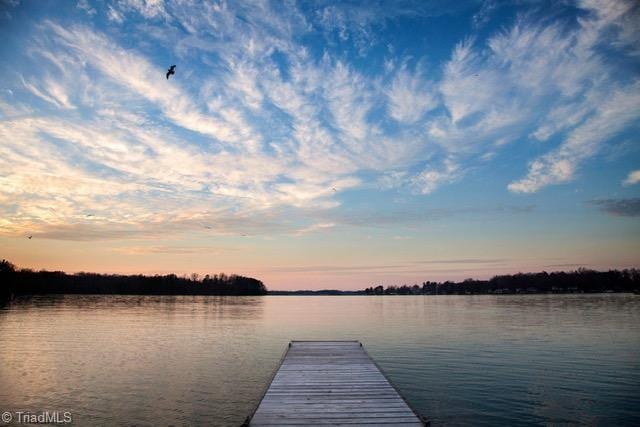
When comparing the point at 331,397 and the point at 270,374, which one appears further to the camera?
the point at 270,374

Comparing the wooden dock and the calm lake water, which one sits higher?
the wooden dock

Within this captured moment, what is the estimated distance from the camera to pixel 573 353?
30.8 m

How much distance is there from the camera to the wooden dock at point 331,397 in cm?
1258

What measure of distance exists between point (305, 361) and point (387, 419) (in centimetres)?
1114

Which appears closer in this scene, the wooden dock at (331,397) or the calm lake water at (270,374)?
the wooden dock at (331,397)

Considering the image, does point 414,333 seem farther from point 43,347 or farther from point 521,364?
point 43,347

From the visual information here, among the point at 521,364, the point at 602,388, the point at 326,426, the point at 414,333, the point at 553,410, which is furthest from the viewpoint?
the point at 414,333

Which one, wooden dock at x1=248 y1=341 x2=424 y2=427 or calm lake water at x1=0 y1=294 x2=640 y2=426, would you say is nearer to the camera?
wooden dock at x1=248 y1=341 x2=424 y2=427

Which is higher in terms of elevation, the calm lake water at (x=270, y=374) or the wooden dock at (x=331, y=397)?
the wooden dock at (x=331, y=397)

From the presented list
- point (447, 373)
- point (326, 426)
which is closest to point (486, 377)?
point (447, 373)

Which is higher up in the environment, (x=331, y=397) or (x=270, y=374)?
(x=331, y=397)

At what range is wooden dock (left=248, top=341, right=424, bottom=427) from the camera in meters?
12.6

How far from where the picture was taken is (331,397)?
15.1m

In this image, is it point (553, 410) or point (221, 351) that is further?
point (221, 351)
